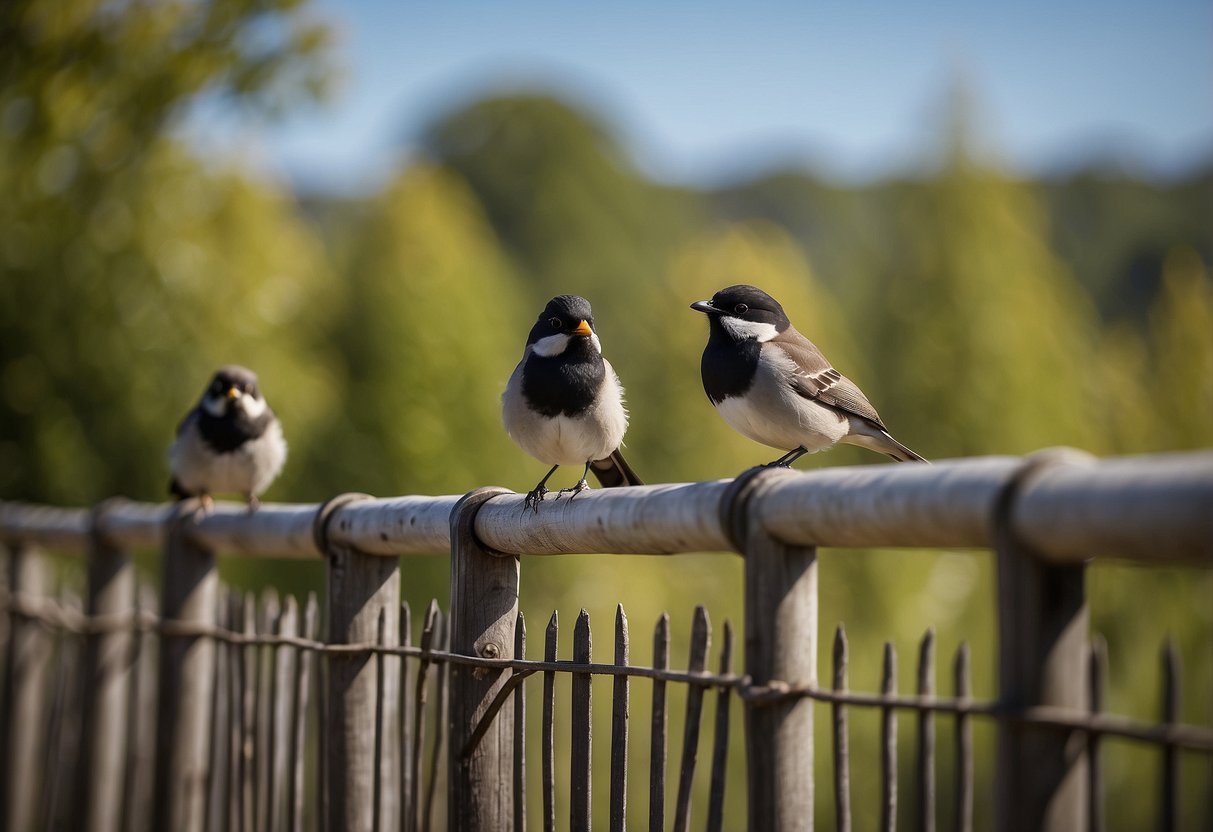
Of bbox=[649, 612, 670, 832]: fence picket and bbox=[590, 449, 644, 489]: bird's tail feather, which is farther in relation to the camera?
bbox=[590, 449, 644, 489]: bird's tail feather

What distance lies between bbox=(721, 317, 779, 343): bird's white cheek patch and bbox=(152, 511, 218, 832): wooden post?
225 centimetres

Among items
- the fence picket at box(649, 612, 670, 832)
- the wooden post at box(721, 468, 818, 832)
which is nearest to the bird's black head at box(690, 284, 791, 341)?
the fence picket at box(649, 612, 670, 832)

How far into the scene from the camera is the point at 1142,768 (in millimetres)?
18062

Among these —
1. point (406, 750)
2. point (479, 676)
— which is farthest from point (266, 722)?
point (479, 676)

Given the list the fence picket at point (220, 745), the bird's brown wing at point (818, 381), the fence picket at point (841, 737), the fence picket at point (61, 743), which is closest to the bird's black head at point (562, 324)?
the bird's brown wing at point (818, 381)

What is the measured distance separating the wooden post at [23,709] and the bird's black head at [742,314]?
4.41 meters

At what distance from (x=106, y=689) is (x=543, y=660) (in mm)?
3425

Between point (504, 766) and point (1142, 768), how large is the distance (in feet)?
56.9

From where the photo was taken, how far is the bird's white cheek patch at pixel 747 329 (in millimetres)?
4336

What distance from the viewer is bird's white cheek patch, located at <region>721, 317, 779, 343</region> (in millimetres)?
4336

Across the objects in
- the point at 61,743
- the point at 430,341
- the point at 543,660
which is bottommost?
the point at 61,743

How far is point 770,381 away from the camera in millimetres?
4145

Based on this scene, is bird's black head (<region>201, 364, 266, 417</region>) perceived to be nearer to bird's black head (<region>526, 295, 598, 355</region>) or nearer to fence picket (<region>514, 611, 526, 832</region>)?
bird's black head (<region>526, 295, 598, 355</region>)

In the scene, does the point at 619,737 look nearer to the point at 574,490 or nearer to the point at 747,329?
the point at 574,490
